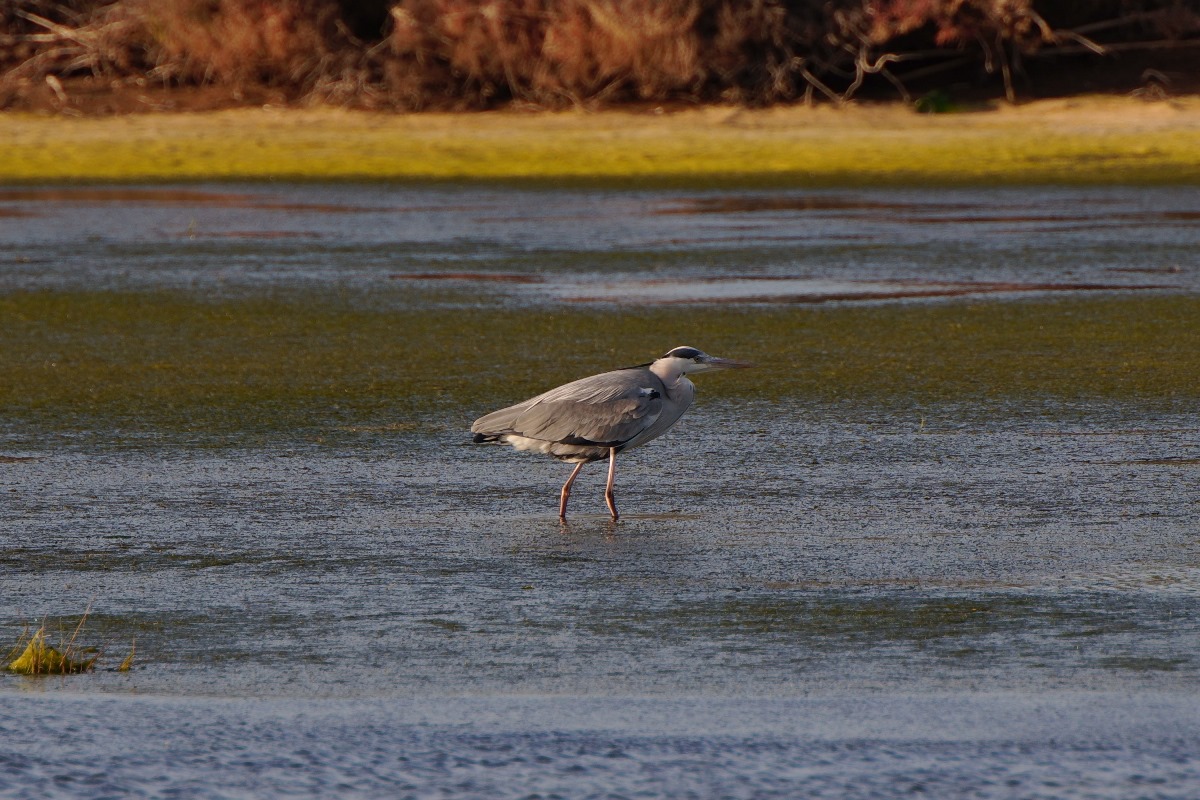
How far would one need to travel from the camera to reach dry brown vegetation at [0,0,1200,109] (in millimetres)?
33750

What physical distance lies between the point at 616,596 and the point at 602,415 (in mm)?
1264

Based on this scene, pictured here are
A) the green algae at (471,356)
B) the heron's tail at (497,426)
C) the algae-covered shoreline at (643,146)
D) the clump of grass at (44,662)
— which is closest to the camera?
the clump of grass at (44,662)

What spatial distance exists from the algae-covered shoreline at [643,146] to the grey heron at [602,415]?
17.9 metres

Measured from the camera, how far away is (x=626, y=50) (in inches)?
1309

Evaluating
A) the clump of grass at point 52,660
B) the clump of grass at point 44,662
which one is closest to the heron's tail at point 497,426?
the clump of grass at point 52,660

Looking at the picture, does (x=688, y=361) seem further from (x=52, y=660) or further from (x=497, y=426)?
(x=52, y=660)

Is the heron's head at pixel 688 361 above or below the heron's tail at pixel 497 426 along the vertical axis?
above

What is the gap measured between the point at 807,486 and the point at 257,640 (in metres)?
3.03

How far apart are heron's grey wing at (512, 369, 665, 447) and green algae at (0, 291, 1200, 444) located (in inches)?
84.0

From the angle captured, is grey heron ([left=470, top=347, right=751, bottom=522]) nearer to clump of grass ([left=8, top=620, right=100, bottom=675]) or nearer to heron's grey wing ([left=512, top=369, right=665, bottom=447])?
heron's grey wing ([left=512, top=369, right=665, bottom=447])

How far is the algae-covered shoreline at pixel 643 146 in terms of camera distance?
2622 centimetres

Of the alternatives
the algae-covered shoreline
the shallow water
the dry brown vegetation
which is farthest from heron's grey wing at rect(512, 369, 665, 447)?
the dry brown vegetation

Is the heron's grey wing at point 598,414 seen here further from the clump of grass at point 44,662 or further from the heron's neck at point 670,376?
the clump of grass at point 44,662


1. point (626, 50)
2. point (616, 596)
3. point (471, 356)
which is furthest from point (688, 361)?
point (626, 50)
